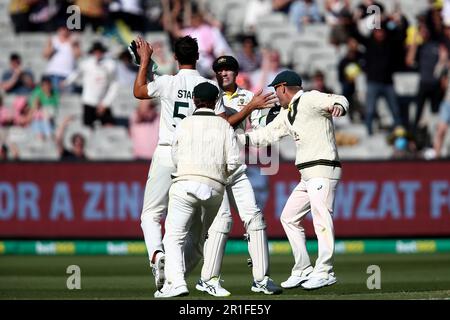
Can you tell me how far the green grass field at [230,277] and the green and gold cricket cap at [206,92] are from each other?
1.69 metres

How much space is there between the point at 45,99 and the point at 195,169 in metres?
10.4

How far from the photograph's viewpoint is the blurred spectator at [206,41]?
65.9 ft

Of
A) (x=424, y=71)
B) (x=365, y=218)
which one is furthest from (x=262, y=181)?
(x=424, y=71)

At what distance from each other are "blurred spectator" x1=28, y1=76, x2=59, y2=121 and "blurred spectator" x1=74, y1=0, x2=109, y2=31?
161cm

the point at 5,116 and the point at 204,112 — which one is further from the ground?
the point at 204,112

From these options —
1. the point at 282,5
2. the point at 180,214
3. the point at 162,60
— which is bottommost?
the point at 180,214

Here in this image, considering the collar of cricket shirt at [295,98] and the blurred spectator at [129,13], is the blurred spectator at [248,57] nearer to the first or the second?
the blurred spectator at [129,13]

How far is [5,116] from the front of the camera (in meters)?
20.2

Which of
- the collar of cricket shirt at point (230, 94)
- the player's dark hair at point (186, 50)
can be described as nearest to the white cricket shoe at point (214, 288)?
the collar of cricket shirt at point (230, 94)

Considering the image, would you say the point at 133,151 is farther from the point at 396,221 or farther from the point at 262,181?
the point at 396,221

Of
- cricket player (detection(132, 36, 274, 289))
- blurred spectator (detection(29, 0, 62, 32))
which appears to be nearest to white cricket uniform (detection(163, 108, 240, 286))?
cricket player (detection(132, 36, 274, 289))

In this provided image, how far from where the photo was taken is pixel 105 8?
21297 millimetres

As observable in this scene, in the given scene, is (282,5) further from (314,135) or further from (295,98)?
(314,135)

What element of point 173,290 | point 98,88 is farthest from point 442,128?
point 173,290
